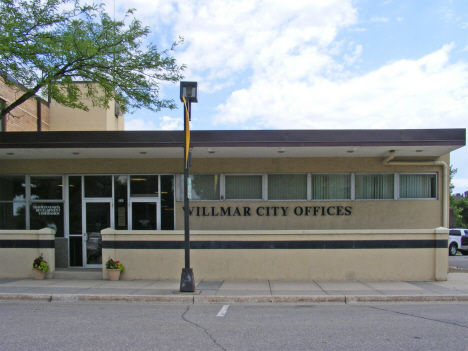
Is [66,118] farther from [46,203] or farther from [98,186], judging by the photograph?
[98,186]

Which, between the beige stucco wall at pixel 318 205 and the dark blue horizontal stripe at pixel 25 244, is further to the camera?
the beige stucco wall at pixel 318 205

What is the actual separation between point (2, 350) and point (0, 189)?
349 inches

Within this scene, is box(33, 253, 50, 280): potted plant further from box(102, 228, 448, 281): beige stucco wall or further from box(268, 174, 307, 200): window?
box(268, 174, 307, 200): window

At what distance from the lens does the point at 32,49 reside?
1030 centimetres

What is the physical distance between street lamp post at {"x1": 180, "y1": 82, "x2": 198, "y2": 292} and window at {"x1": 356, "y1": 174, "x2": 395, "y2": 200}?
580 centimetres

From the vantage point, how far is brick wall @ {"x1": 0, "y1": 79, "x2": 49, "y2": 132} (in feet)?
49.3

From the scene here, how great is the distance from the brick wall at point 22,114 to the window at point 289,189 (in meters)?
9.26

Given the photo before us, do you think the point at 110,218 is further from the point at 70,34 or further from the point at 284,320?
the point at 284,320

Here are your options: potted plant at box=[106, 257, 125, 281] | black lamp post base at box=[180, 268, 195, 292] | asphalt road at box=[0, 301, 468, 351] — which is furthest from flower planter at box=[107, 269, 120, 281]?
black lamp post base at box=[180, 268, 195, 292]

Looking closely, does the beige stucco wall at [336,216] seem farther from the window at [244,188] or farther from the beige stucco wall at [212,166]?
the beige stucco wall at [212,166]

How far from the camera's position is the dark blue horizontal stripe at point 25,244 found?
442 inches

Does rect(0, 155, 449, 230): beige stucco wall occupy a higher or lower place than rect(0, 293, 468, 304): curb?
higher

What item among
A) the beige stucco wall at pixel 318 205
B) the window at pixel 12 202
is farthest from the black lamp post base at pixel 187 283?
the window at pixel 12 202

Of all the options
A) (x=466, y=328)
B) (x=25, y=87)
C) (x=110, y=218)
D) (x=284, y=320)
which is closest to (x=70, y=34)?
(x=25, y=87)
